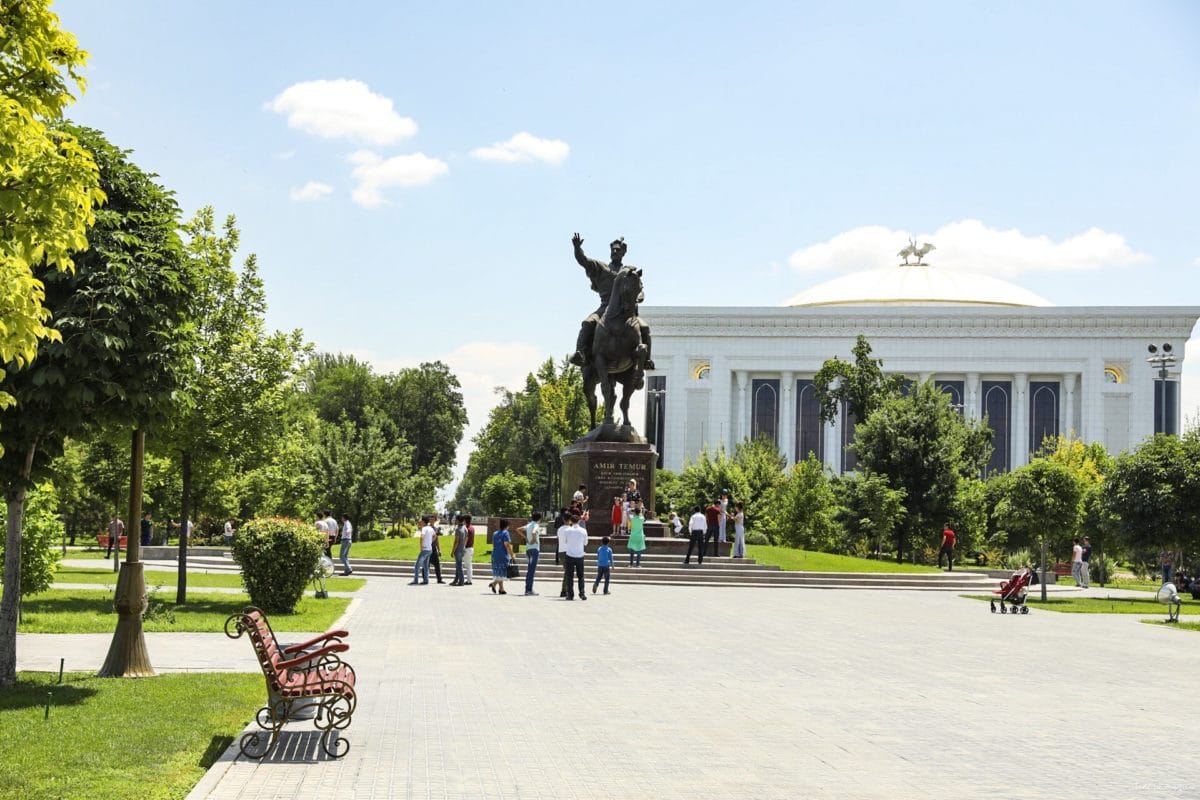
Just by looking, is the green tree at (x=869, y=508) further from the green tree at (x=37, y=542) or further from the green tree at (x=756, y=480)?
the green tree at (x=37, y=542)

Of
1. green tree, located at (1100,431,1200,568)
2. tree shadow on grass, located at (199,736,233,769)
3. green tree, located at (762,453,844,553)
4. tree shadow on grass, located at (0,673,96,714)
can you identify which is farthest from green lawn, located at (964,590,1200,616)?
tree shadow on grass, located at (199,736,233,769)

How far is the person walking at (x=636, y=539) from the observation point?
29.6m

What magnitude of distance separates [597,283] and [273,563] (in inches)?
590

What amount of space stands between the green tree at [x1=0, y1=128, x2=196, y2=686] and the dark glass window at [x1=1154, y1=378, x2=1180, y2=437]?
285 ft

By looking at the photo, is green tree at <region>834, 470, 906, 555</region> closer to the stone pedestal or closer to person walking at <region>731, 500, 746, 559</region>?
person walking at <region>731, 500, 746, 559</region>

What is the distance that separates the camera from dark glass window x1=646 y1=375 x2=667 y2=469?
320ft

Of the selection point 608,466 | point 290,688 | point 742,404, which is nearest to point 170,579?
point 608,466

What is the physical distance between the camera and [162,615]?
18.0m

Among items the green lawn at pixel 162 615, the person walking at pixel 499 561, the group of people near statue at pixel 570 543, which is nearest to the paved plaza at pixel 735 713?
the green lawn at pixel 162 615

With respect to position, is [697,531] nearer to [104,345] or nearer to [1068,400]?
[104,345]

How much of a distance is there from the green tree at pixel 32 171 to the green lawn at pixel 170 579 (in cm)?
1801

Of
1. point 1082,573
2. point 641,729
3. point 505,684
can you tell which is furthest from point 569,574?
point 1082,573

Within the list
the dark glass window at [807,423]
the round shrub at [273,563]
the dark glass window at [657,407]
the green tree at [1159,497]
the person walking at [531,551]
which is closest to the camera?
the round shrub at [273,563]

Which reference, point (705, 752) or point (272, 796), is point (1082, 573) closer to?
point (705, 752)
